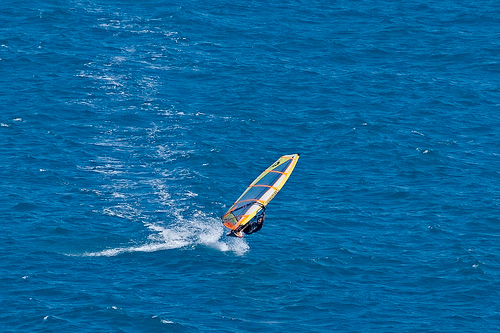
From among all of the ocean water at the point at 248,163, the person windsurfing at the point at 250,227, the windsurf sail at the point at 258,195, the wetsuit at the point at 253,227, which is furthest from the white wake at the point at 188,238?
the person windsurfing at the point at 250,227

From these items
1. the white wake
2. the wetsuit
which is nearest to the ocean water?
the white wake

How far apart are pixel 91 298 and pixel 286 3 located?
80551mm

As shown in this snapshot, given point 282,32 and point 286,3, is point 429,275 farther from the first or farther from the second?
point 286,3

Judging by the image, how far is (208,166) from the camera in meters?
126

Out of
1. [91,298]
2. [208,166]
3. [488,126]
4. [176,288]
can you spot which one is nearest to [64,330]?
[91,298]

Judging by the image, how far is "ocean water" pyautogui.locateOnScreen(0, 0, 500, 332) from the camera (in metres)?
103

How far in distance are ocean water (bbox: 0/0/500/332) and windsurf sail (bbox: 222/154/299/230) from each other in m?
5.98

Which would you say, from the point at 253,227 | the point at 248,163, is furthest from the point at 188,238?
the point at 248,163

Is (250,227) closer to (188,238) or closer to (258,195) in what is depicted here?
(258,195)

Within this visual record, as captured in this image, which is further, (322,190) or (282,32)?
(282,32)

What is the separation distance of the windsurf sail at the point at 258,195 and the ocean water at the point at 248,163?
5.98m

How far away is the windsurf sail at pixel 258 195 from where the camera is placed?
346ft

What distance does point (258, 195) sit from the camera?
109 meters

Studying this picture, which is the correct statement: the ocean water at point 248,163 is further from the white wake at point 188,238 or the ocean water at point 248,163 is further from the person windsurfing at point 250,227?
the person windsurfing at point 250,227
